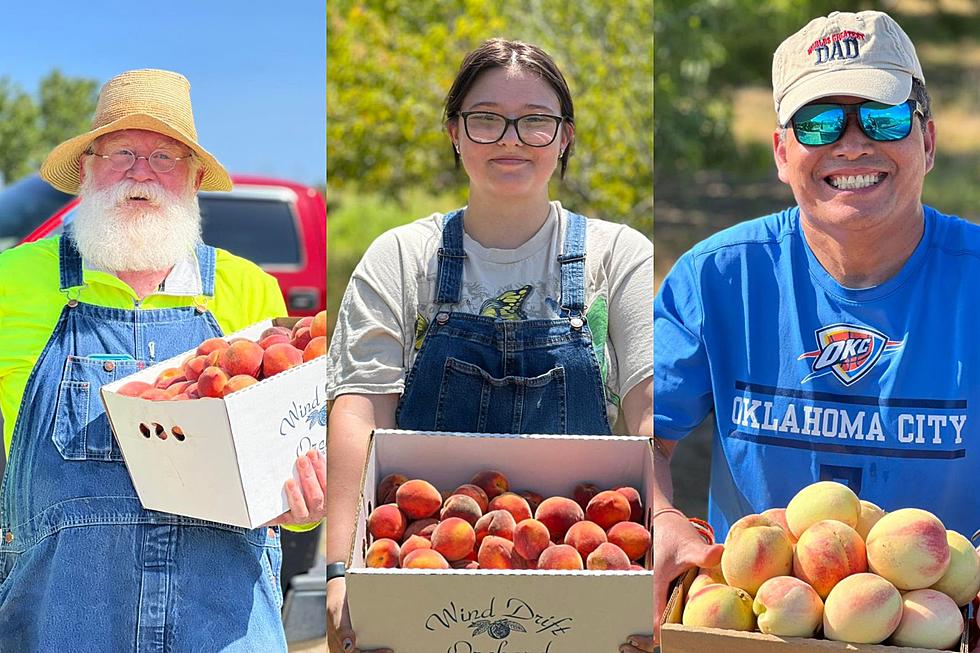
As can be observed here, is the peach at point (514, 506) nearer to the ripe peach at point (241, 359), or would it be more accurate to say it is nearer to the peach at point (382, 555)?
the peach at point (382, 555)

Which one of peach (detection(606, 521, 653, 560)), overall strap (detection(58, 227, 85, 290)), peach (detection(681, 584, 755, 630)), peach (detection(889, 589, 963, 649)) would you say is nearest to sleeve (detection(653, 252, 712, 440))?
peach (detection(606, 521, 653, 560))

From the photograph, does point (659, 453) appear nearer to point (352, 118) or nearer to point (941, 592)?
point (941, 592)

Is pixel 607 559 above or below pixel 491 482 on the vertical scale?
below

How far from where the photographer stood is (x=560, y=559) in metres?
1.75

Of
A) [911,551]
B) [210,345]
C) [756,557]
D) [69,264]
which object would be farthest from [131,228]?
[911,551]

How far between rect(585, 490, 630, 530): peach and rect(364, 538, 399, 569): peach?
0.41m

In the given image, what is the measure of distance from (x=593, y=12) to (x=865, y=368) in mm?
3900

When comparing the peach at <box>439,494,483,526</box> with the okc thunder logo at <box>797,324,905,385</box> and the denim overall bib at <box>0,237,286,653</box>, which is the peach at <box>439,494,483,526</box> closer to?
the denim overall bib at <box>0,237,286,653</box>

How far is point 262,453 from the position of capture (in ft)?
5.86

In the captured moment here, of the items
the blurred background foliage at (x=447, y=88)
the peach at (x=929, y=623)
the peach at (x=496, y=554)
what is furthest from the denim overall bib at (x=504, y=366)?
the blurred background foliage at (x=447, y=88)

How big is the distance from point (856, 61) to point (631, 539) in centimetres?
97

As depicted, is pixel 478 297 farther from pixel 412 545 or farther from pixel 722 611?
pixel 722 611

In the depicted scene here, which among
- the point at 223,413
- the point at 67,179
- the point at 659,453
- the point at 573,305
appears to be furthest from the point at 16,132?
the point at 659,453

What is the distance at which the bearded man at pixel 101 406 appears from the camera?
1819 millimetres
